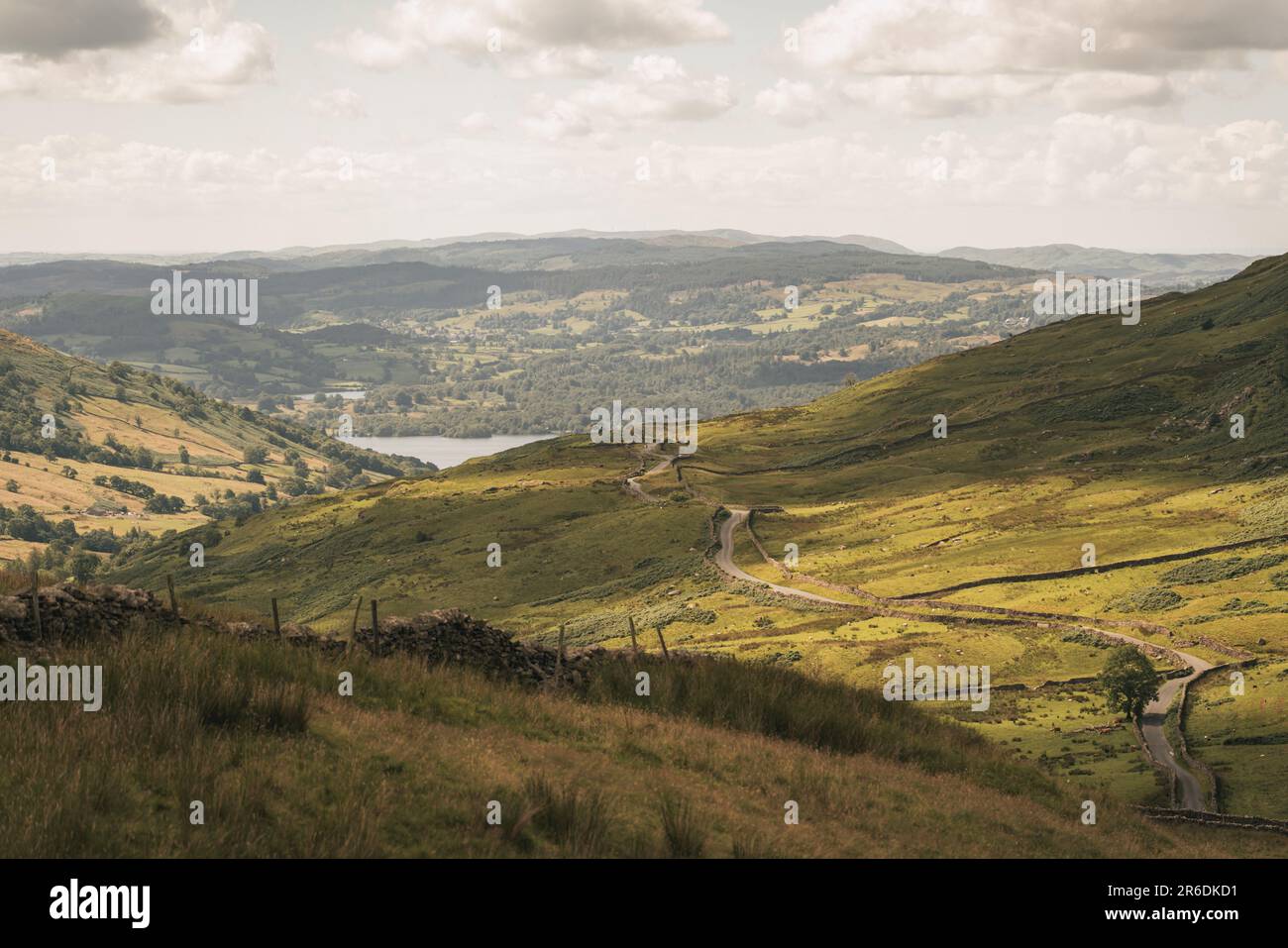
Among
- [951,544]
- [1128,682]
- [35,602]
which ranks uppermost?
[35,602]

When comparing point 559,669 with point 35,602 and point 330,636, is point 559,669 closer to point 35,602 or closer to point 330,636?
point 330,636

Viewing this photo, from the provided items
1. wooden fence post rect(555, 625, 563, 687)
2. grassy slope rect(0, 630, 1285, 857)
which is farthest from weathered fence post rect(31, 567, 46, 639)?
wooden fence post rect(555, 625, 563, 687)

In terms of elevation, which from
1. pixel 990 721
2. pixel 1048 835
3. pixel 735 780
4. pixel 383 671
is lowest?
pixel 990 721

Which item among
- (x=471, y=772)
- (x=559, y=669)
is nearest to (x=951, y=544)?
(x=559, y=669)

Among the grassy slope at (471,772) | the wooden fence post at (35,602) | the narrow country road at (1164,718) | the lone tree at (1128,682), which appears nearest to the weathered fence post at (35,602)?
the wooden fence post at (35,602)

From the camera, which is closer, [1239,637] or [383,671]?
[383,671]
